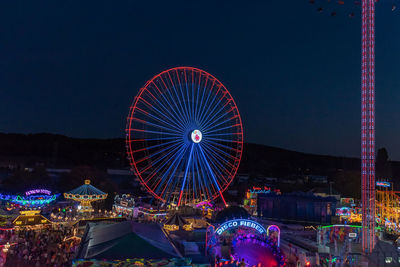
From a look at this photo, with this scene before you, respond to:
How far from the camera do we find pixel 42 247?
19672mm

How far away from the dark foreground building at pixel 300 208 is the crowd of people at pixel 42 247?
1966 centimetres

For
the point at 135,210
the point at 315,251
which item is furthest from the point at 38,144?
the point at 315,251

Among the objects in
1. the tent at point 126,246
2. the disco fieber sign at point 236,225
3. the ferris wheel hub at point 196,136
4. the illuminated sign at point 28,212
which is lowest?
the illuminated sign at point 28,212

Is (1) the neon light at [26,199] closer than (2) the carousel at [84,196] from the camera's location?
Yes

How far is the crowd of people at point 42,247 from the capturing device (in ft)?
57.7

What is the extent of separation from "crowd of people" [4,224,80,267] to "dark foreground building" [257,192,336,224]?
64.5 ft

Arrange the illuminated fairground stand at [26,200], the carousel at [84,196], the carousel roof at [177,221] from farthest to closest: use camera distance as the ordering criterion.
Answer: the carousel at [84,196] < the illuminated fairground stand at [26,200] < the carousel roof at [177,221]

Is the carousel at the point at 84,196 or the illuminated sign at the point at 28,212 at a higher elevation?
the carousel at the point at 84,196

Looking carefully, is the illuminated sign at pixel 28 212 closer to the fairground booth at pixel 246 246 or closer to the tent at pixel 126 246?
the tent at pixel 126 246

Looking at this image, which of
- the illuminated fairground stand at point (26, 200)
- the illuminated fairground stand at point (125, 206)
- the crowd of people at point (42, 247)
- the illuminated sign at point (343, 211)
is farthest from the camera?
the illuminated sign at point (343, 211)

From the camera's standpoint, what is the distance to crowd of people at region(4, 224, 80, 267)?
17578mm

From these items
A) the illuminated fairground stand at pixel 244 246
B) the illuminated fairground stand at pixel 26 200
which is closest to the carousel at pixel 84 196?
the illuminated fairground stand at pixel 26 200

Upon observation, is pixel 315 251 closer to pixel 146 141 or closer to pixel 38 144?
pixel 146 141

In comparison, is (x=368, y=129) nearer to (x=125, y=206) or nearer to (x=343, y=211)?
(x=343, y=211)
